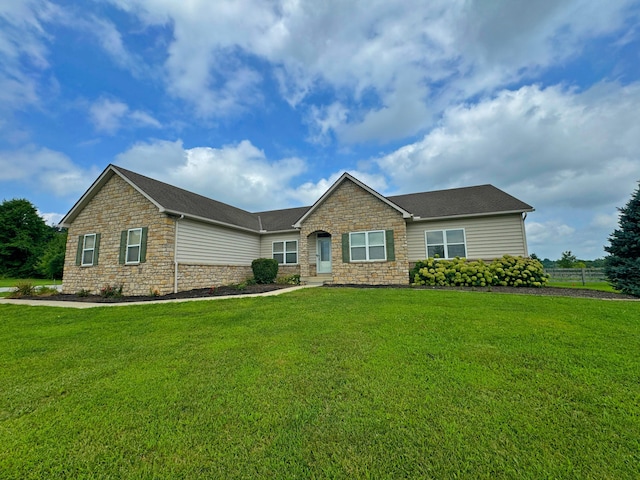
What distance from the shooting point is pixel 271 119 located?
17.5 m

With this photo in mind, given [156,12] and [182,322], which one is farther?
[156,12]

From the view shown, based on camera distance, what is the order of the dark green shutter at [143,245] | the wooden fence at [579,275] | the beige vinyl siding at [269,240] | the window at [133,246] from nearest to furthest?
1. the dark green shutter at [143,245]
2. the window at [133,246]
3. the wooden fence at [579,275]
4. the beige vinyl siding at [269,240]

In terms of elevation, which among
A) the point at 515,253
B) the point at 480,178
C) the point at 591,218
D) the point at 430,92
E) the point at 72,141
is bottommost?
the point at 515,253

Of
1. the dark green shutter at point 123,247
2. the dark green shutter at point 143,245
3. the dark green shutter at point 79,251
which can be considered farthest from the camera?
the dark green shutter at point 79,251

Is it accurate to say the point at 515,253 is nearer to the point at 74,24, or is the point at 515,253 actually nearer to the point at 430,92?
the point at 430,92

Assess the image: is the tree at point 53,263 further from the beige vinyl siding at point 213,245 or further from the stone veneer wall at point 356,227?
the stone veneer wall at point 356,227

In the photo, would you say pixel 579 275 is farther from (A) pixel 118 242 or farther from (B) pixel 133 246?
(A) pixel 118 242

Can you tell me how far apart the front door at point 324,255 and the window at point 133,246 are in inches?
333

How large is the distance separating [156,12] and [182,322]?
37.7 feet

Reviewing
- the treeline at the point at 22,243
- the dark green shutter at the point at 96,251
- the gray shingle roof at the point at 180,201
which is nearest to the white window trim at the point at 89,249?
the dark green shutter at the point at 96,251

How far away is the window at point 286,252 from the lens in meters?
17.2

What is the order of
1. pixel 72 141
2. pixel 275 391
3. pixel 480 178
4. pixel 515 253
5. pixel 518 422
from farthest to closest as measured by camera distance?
pixel 480 178 → pixel 72 141 → pixel 515 253 → pixel 275 391 → pixel 518 422

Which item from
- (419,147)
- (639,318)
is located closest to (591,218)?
(419,147)

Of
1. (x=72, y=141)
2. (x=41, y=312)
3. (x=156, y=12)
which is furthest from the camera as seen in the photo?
(x=72, y=141)
